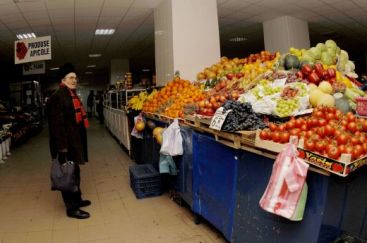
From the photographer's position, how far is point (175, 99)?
4980 millimetres

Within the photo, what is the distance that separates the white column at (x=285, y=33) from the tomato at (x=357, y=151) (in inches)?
307

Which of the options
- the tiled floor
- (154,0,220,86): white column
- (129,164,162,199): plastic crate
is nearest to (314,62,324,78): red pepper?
the tiled floor

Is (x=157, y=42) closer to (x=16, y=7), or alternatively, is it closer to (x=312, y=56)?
(x=16, y=7)

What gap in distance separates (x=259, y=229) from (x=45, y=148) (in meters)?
8.57

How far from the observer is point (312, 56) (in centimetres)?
372

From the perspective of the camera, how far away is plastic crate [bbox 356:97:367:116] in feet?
7.95

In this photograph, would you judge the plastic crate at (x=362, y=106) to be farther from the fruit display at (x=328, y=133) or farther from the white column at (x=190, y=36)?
the white column at (x=190, y=36)

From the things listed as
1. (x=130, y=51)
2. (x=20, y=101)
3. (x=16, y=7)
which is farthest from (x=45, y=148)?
(x=20, y=101)

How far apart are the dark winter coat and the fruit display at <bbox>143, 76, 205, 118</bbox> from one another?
48.6 inches

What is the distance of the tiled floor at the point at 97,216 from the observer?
135 inches

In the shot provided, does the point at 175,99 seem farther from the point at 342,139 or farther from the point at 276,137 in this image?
the point at 342,139

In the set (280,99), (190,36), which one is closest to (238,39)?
(190,36)

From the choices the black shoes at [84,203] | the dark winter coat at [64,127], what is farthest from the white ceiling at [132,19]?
the black shoes at [84,203]

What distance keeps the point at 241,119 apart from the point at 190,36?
4.43 meters
